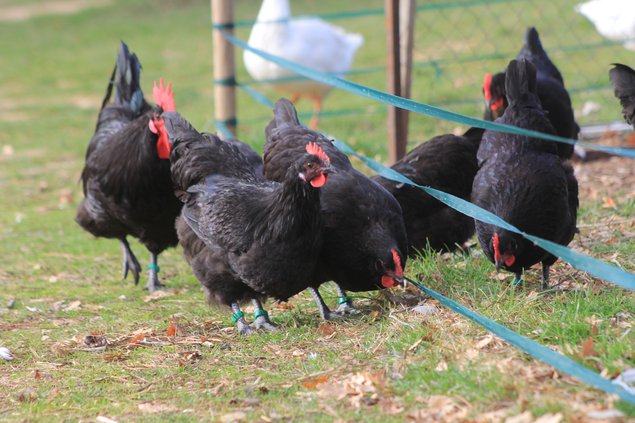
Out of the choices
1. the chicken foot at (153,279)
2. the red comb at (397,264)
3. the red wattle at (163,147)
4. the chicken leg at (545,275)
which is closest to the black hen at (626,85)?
the chicken leg at (545,275)

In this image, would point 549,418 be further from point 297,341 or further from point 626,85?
point 626,85

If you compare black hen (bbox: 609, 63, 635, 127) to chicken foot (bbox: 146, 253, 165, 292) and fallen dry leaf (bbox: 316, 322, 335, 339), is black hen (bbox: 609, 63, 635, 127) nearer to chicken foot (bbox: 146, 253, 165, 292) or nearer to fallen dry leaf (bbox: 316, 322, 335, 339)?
fallen dry leaf (bbox: 316, 322, 335, 339)

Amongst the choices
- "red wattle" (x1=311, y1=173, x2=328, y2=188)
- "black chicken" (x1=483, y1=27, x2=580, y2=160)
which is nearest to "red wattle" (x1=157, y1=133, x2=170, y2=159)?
"red wattle" (x1=311, y1=173, x2=328, y2=188)

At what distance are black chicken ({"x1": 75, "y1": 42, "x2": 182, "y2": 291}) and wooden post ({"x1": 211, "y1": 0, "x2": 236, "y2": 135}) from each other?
1145 mm

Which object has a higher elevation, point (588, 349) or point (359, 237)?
point (359, 237)

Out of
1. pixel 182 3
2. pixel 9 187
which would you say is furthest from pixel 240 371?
pixel 182 3

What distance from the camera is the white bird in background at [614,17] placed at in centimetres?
748

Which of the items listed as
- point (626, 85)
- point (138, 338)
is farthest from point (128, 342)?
point (626, 85)

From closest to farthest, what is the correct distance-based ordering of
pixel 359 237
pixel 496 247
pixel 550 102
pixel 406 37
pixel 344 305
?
pixel 496 247 → pixel 359 237 → pixel 344 305 → pixel 550 102 → pixel 406 37

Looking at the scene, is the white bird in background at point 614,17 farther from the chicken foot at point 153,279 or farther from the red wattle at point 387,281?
the chicken foot at point 153,279

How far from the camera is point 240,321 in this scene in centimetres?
479

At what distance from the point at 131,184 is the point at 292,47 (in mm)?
4062

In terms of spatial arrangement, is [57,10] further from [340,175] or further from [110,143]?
[340,175]

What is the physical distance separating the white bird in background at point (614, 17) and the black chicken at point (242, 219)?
3.98 meters
